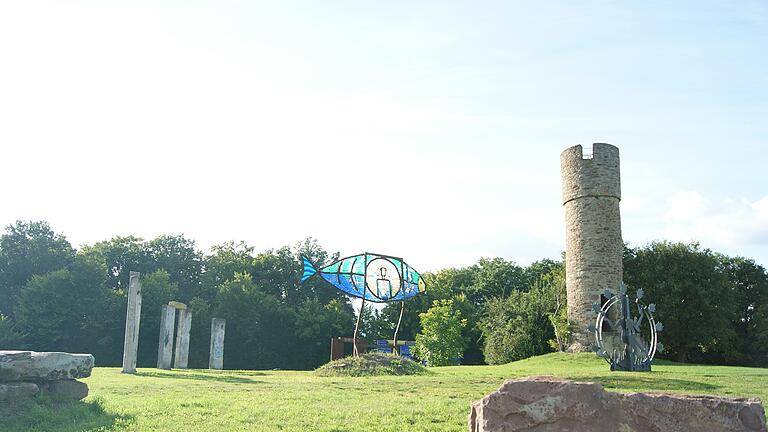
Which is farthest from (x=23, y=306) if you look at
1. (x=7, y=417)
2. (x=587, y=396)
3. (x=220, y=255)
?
(x=587, y=396)

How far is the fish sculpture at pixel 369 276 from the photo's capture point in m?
20.5

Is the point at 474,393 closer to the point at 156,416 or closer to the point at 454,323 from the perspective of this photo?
the point at 156,416

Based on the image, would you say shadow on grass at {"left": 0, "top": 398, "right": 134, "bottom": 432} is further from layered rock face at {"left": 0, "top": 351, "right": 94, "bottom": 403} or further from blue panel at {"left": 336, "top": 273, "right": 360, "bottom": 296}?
blue panel at {"left": 336, "top": 273, "right": 360, "bottom": 296}

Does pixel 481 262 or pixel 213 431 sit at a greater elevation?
pixel 481 262

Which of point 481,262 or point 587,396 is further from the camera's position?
point 481,262

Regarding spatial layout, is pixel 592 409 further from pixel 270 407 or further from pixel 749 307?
pixel 749 307

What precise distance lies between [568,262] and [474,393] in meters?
20.6

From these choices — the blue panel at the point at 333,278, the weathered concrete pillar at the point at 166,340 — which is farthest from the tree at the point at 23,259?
the blue panel at the point at 333,278

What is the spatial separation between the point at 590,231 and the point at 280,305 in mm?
18654

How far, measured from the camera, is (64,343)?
34.6 m

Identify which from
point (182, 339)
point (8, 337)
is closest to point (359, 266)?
point (182, 339)

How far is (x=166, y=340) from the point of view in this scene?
2055 centimetres

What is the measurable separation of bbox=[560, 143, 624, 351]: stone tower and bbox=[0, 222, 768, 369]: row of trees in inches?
53.5

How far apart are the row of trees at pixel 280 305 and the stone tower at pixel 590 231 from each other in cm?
136
